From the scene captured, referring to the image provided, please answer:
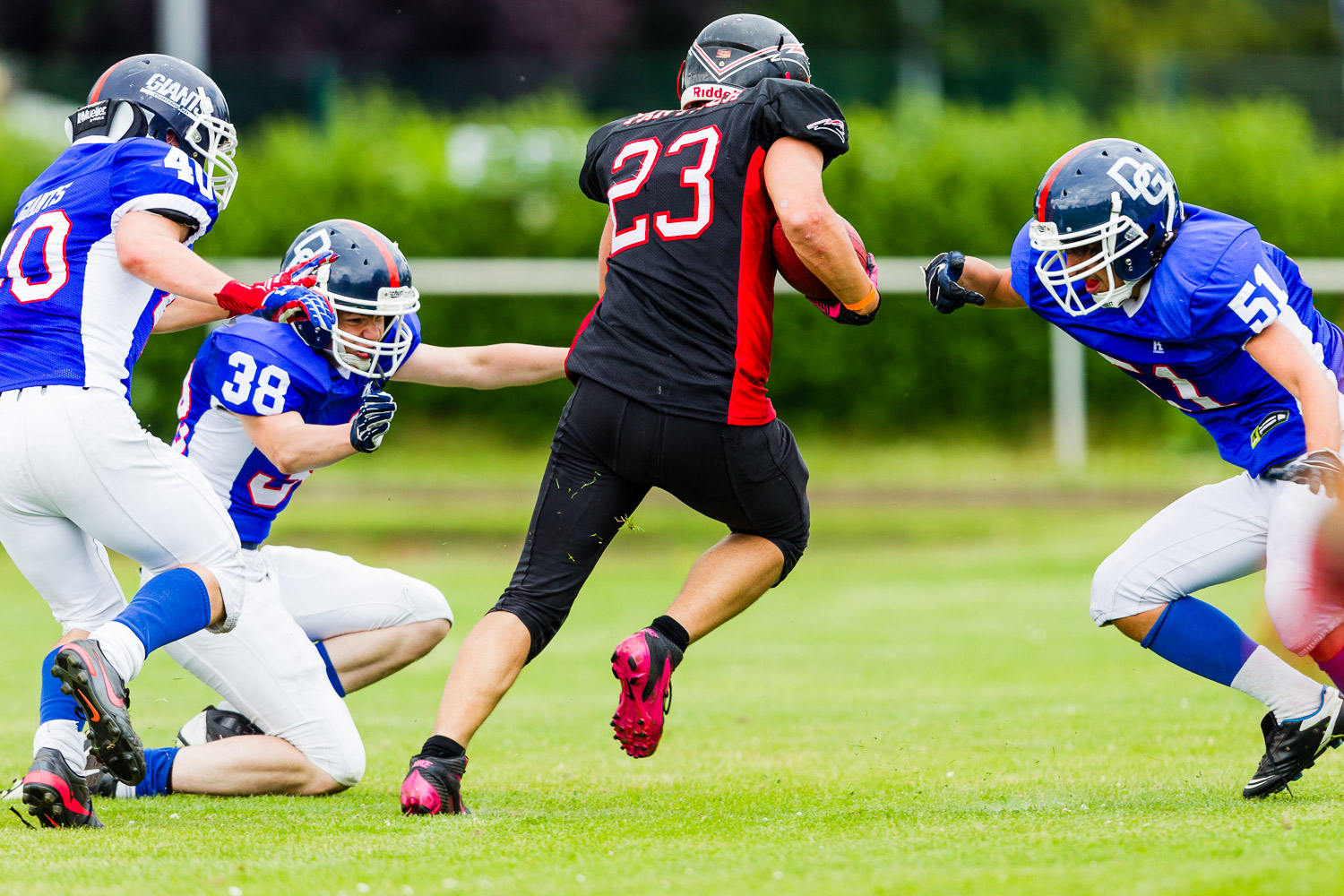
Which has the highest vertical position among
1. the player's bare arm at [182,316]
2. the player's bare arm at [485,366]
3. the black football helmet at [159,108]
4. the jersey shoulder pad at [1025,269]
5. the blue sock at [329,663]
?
the black football helmet at [159,108]

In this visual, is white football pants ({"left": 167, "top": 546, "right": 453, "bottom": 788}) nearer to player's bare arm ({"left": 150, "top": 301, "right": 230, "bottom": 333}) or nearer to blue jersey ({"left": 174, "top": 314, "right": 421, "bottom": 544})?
blue jersey ({"left": 174, "top": 314, "right": 421, "bottom": 544})

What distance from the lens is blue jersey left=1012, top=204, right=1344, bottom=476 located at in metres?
4.19

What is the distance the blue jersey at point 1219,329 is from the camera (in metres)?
4.19

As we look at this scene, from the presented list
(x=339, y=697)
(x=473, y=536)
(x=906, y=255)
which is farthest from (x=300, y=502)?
(x=339, y=697)

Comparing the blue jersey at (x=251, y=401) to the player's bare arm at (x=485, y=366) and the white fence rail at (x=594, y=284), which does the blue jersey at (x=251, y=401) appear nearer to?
the player's bare arm at (x=485, y=366)

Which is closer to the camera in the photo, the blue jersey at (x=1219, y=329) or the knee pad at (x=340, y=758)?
the blue jersey at (x=1219, y=329)

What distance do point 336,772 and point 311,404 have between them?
1.11 m

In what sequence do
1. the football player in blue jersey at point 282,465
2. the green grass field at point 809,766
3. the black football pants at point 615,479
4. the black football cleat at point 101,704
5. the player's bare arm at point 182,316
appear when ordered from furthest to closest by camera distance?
the player's bare arm at point 182,316 → the football player in blue jersey at point 282,465 → the black football pants at point 615,479 → the black football cleat at point 101,704 → the green grass field at point 809,766

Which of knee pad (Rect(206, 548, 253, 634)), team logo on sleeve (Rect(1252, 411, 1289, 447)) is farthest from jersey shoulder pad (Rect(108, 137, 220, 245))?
team logo on sleeve (Rect(1252, 411, 1289, 447))

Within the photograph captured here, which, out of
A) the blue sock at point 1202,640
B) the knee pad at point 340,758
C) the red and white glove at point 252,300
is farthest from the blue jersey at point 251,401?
the blue sock at point 1202,640

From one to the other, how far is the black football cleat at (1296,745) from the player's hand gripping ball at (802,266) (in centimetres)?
168

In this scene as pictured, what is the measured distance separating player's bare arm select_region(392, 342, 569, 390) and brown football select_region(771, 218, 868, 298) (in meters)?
0.97

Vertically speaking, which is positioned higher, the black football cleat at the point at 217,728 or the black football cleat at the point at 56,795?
the black football cleat at the point at 56,795

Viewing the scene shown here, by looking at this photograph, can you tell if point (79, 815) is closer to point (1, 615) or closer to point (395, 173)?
point (1, 615)
